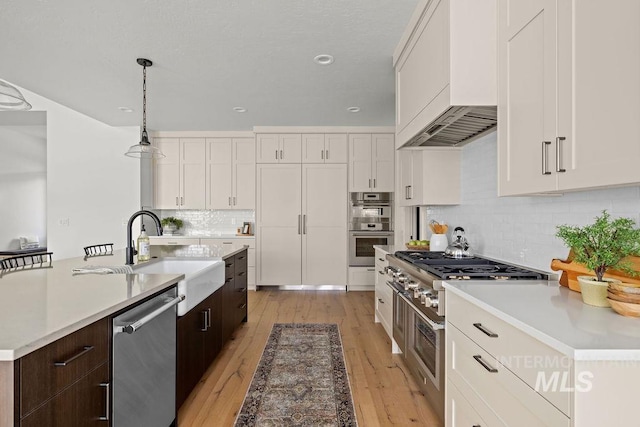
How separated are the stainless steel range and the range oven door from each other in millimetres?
2475

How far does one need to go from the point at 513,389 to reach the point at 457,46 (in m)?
1.58

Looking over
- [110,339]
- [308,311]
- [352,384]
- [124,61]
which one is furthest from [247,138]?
[110,339]

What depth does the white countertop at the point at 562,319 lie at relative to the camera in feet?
2.79

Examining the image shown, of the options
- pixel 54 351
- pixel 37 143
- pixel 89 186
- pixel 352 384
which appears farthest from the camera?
pixel 37 143

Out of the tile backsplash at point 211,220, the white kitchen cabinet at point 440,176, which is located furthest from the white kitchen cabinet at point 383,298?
the tile backsplash at point 211,220

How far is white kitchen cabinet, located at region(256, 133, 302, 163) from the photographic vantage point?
5367mm

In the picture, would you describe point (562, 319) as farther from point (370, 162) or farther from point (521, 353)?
point (370, 162)

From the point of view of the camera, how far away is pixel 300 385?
2379 mm

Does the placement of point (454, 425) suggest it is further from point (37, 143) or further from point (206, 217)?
point (37, 143)

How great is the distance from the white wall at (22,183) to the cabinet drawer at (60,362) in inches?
284

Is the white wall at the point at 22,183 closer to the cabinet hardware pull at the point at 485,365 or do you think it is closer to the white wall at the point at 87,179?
the white wall at the point at 87,179

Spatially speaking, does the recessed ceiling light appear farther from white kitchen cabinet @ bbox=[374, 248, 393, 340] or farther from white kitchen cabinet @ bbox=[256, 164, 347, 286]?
white kitchen cabinet @ bbox=[256, 164, 347, 286]

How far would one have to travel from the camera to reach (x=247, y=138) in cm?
573

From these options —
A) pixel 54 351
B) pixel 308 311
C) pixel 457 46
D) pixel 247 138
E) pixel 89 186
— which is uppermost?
pixel 247 138
